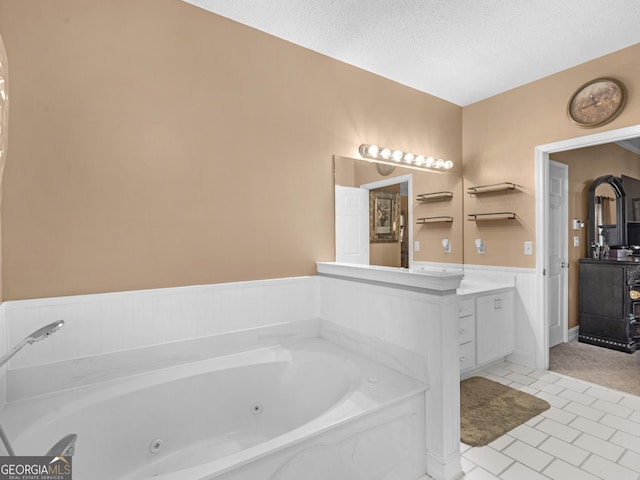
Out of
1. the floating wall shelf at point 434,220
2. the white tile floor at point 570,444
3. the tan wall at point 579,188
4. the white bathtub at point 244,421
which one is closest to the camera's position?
the white bathtub at point 244,421

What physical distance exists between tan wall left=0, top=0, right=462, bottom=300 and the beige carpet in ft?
8.02

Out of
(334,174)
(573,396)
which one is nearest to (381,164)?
(334,174)

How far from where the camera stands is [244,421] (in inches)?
75.4

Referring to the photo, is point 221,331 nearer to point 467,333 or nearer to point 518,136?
point 467,333

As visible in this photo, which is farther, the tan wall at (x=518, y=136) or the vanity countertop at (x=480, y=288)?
the vanity countertop at (x=480, y=288)

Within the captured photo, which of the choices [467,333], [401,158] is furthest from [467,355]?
[401,158]

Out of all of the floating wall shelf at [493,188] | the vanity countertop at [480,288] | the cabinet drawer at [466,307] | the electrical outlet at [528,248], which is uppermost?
the floating wall shelf at [493,188]

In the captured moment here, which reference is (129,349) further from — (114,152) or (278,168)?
(278,168)

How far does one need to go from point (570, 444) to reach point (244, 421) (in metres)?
1.90

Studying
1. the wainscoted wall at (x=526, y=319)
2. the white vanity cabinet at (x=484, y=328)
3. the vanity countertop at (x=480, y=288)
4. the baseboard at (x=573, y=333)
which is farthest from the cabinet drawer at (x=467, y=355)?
the baseboard at (x=573, y=333)

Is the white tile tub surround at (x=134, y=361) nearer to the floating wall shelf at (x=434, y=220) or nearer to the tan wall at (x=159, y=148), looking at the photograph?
the tan wall at (x=159, y=148)

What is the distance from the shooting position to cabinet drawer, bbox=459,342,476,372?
2.76 m

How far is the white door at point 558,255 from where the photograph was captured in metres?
3.64

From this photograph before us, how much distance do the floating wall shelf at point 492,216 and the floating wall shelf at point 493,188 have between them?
230 millimetres
